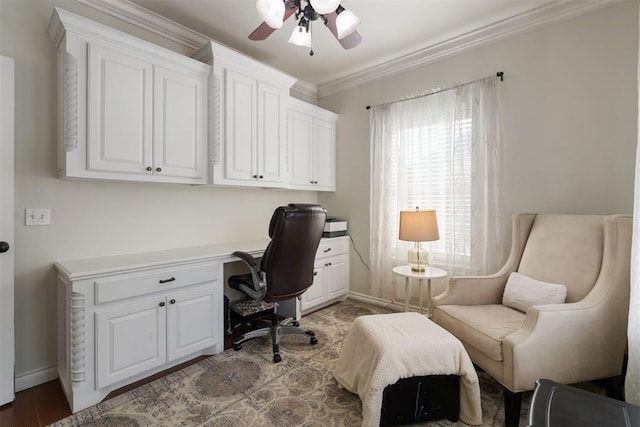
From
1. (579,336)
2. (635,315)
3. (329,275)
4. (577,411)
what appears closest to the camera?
(577,411)

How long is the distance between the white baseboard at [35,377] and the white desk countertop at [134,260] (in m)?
0.71

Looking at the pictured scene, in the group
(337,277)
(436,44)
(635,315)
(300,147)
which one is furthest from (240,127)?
(635,315)

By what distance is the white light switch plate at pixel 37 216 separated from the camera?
1.90 meters

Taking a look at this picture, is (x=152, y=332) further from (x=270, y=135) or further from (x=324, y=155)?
(x=324, y=155)

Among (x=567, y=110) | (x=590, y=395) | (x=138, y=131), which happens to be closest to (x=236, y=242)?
(x=138, y=131)

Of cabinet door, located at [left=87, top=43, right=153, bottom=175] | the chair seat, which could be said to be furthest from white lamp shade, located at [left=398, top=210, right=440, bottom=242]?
cabinet door, located at [left=87, top=43, right=153, bottom=175]

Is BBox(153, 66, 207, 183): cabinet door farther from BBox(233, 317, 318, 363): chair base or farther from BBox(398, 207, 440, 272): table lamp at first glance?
BBox(398, 207, 440, 272): table lamp

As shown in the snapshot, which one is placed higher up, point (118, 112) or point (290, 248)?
point (118, 112)

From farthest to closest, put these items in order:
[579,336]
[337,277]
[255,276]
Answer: [337,277]
[255,276]
[579,336]

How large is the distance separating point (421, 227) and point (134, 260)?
7.22 ft

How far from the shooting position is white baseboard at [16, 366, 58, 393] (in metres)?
1.88

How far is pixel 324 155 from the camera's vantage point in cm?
366

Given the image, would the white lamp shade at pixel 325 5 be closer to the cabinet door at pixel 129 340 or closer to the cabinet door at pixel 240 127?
the cabinet door at pixel 240 127

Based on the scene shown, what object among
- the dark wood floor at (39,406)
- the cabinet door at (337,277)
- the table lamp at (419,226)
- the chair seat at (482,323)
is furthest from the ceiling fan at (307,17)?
the dark wood floor at (39,406)
